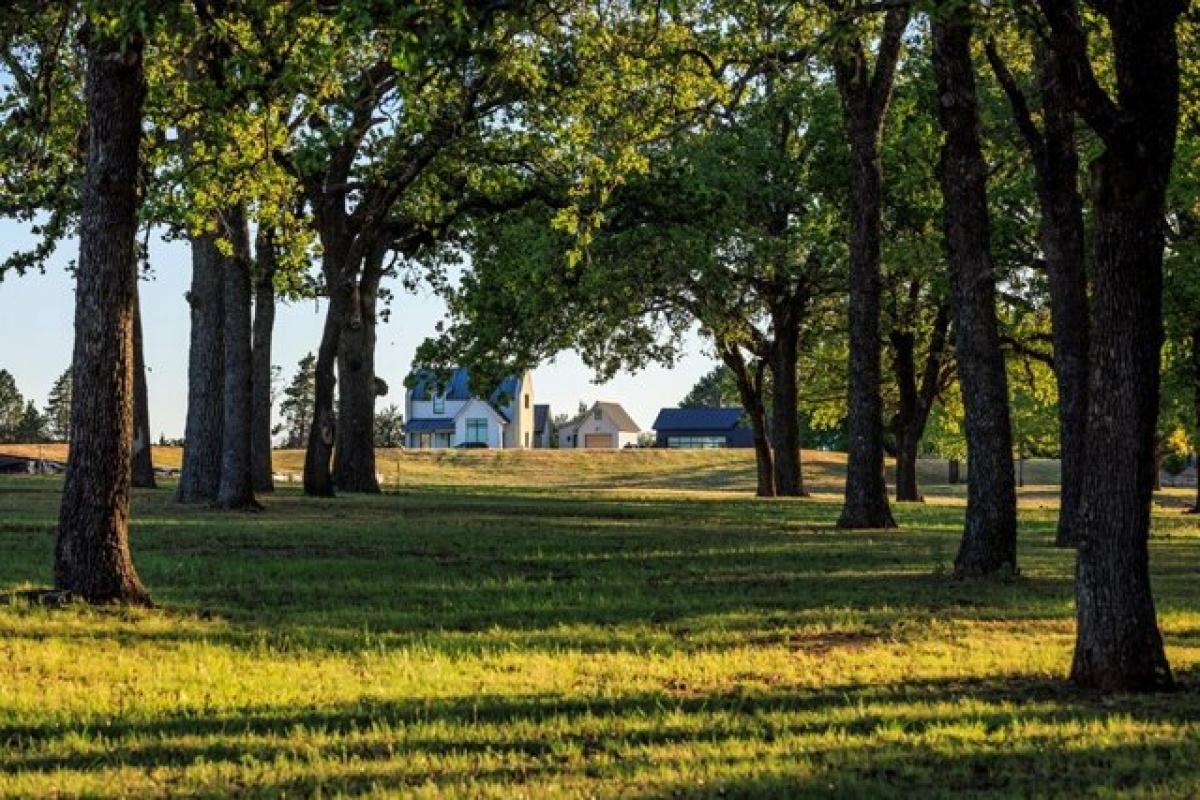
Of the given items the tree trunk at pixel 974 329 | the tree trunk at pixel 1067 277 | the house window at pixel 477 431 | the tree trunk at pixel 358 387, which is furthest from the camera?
the house window at pixel 477 431

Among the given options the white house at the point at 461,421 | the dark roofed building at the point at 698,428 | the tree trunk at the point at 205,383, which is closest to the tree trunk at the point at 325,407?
the tree trunk at the point at 205,383

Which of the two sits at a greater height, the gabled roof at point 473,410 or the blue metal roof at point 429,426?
the gabled roof at point 473,410

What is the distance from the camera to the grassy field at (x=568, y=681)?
21.0 feet

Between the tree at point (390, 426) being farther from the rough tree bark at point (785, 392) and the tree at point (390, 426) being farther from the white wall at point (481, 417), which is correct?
the rough tree bark at point (785, 392)

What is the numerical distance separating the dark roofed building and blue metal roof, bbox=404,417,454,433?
30.4 meters

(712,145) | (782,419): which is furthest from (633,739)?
(782,419)

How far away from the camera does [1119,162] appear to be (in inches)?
352

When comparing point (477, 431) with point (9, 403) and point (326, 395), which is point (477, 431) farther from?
point (326, 395)

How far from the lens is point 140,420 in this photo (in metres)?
36.4

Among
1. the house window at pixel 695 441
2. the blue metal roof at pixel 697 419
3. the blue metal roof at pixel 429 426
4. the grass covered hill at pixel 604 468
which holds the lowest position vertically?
the grass covered hill at pixel 604 468

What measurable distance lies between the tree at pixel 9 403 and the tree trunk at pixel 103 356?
137109 millimetres

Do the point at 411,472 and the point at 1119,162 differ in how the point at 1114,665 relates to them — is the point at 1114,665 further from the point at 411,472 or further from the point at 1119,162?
the point at 411,472

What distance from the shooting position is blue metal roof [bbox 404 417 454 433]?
402 feet

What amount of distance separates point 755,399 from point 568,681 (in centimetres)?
4019
